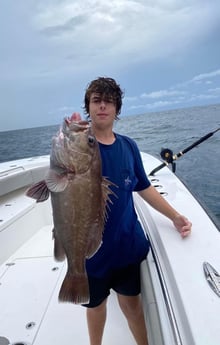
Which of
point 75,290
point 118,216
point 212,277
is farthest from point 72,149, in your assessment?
point 212,277

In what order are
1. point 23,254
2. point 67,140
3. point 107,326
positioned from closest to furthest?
point 67,140 < point 107,326 < point 23,254

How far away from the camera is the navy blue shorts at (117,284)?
5.24 feet

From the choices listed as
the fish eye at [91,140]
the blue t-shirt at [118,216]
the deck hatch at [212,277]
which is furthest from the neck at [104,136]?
Result: the deck hatch at [212,277]

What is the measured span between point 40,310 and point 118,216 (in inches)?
52.7

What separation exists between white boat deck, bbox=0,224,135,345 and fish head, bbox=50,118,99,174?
4.63 ft

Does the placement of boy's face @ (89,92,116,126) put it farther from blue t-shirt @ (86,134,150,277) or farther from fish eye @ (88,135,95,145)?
fish eye @ (88,135,95,145)

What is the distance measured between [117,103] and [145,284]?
3.19 feet

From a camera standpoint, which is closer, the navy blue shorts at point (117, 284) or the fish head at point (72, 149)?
the fish head at point (72, 149)

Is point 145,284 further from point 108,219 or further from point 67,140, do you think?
point 67,140

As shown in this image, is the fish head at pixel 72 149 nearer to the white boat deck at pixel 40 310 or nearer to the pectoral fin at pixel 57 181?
the pectoral fin at pixel 57 181

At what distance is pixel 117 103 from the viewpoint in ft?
5.24

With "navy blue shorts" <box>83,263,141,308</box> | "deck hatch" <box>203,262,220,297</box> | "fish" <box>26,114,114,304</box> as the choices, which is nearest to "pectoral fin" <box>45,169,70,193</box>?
"fish" <box>26,114,114,304</box>

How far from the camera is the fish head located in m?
1.22

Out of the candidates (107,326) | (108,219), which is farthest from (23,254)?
(108,219)
